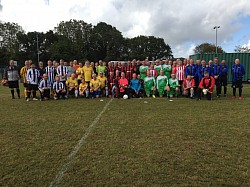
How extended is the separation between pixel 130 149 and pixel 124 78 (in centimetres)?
797

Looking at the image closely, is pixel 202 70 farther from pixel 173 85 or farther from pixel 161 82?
pixel 161 82

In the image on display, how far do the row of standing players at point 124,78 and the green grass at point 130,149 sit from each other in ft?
13.5

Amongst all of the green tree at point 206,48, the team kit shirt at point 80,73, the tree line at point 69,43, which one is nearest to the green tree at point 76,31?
the tree line at point 69,43

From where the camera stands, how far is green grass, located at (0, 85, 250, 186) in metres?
3.50

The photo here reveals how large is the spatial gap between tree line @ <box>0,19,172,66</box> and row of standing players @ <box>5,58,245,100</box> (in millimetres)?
45186

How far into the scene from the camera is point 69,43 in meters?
57.2

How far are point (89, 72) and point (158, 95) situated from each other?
3804 millimetres

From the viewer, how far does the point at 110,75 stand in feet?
41.3

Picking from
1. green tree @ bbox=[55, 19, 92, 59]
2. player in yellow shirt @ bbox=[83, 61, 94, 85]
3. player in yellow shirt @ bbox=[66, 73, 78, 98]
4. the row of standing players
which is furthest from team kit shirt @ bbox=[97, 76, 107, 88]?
green tree @ bbox=[55, 19, 92, 59]

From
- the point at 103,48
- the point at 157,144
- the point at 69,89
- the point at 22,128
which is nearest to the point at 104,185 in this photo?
the point at 157,144

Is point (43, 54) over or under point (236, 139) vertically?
over

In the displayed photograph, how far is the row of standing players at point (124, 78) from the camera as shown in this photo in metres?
11.7

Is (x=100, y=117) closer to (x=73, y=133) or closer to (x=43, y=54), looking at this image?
(x=73, y=133)

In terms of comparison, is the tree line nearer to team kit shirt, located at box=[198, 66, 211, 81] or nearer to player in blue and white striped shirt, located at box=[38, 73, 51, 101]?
player in blue and white striped shirt, located at box=[38, 73, 51, 101]
